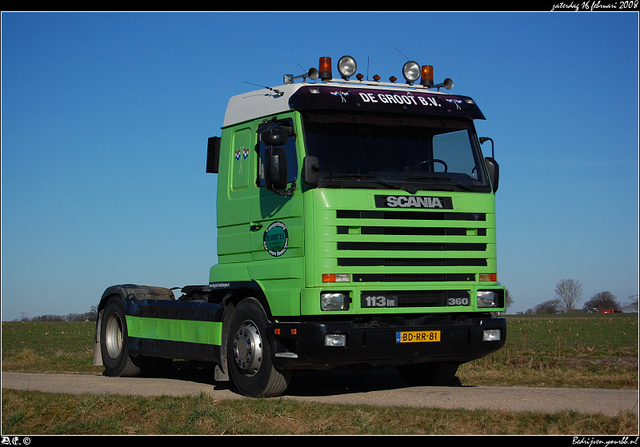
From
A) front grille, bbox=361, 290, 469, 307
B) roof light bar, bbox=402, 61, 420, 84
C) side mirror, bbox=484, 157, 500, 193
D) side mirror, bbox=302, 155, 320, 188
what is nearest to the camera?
side mirror, bbox=302, 155, 320, 188

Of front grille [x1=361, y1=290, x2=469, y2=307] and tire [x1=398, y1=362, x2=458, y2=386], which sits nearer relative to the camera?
front grille [x1=361, y1=290, x2=469, y2=307]

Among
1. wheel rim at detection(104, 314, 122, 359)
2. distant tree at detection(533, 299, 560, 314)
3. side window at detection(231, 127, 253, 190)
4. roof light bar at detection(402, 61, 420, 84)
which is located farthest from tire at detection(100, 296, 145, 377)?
distant tree at detection(533, 299, 560, 314)

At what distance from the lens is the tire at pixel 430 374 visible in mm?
11828

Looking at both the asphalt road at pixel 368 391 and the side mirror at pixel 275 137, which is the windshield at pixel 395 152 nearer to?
the side mirror at pixel 275 137

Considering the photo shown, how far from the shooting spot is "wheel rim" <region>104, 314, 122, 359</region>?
14477 millimetres

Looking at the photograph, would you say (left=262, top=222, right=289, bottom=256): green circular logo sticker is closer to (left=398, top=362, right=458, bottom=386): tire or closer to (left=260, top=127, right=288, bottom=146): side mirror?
(left=260, top=127, right=288, bottom=146): side mirror

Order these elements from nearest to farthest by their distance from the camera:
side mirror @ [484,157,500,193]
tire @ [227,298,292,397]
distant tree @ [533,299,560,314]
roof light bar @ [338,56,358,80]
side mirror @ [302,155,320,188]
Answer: side mirror @ [302,155,320,188] < tire @ [227,298,292,397] < side mirror @ [484,157,500,193] < roof light bar @ [338,56,358,80] < distant tree @ [533,299,560,314]

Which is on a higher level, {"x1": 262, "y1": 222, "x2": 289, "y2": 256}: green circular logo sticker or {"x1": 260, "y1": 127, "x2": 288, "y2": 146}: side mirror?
{"x1": 260, "y1": 127, "x2": 288, "y2": 146}: side mirror

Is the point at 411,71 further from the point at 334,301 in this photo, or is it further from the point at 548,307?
the point at 548,307

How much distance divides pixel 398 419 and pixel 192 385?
16.4 ft

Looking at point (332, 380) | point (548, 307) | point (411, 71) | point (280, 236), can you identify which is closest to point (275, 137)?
point (280, 236)

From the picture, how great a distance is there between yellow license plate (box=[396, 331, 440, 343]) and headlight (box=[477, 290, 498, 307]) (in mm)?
782

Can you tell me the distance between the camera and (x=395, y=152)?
10.0 m

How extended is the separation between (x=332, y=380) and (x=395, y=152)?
4.56m
